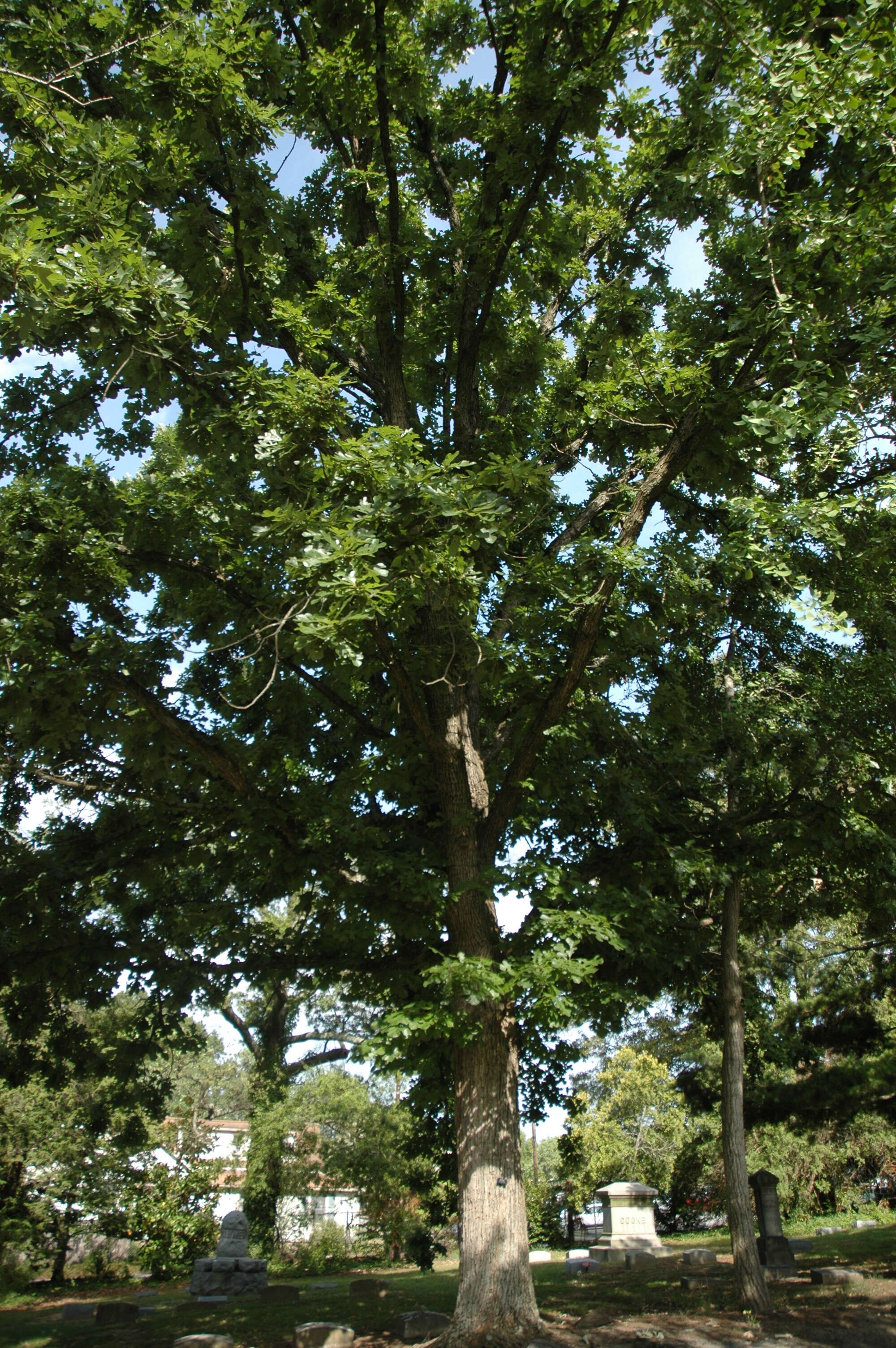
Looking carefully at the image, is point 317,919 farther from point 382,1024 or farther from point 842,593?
point 842,593

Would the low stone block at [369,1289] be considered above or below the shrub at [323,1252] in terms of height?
above

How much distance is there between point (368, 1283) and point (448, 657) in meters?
11.8

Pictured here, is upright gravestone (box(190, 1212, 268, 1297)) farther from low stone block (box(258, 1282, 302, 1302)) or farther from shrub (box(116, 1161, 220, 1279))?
shrub (box(116, 1161, 220, 1279))

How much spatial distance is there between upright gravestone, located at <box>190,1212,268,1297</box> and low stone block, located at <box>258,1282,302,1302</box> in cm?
77

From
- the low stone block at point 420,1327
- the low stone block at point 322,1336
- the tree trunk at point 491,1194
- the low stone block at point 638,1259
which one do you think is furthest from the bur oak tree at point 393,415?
the low stone block at point 638,1259

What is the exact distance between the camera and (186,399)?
7.18 meters

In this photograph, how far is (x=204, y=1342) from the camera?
7453mm

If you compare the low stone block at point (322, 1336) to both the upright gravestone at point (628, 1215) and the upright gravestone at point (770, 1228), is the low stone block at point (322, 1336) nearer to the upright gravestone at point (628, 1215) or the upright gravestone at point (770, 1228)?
the upright gravestone at point (770, 1228)

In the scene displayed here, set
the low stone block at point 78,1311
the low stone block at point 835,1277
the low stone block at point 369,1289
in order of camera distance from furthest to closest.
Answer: the low stone block at point 78,1311
the low stone block at point 369,1289
the low stone block at point 835,1277

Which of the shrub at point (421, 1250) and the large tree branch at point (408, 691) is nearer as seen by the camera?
the large tree branch at point (408, 691)

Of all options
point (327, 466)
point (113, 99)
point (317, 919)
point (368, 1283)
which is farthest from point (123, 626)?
point (368, 1283)

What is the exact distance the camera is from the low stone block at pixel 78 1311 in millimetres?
13414

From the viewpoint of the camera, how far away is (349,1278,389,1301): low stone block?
13.2m

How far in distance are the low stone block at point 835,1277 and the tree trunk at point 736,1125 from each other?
1.95m
